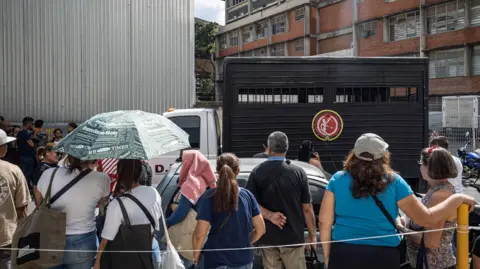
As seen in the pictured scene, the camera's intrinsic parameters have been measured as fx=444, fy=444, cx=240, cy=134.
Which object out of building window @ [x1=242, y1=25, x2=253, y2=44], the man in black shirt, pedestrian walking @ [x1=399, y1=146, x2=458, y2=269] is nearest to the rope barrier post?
pedestrian walking @ [x1=399, y1=146, x2=458, y2=269]

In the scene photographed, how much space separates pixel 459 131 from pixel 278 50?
27.0 m

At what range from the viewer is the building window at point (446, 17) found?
27.3 m

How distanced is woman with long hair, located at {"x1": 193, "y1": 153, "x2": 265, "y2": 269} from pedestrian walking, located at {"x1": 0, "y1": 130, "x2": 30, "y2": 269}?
68.5 inches

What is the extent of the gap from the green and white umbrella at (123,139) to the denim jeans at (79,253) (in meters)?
0.73

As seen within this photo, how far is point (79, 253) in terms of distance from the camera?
3.57 meters

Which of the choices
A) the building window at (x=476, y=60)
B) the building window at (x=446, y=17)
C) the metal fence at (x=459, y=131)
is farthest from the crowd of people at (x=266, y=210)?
the building window at (x=446, y=17)

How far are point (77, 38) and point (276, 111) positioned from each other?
8.64 m

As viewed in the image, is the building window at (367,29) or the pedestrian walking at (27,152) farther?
the building window at (367,29)

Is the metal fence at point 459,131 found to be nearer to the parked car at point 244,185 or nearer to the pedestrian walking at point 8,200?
the parked car at point 244,185

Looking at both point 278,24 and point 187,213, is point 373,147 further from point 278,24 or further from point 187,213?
point 278,24

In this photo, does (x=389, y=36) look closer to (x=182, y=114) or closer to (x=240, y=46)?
(x=240, y=46)

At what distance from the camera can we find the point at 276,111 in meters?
8.02

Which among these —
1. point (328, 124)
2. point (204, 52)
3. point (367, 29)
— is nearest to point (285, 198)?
point (328, 124)

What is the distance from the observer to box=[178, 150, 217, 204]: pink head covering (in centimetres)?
384
